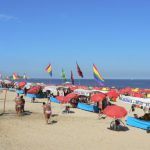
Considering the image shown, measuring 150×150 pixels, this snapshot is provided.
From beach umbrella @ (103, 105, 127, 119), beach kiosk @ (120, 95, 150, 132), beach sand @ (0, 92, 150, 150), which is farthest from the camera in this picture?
beach kiosk @ (120, 95, 150, 132)

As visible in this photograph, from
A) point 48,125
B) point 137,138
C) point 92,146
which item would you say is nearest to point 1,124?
point 48,125

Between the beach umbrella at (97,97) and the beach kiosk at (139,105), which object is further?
the beach umbrella at (97,97)

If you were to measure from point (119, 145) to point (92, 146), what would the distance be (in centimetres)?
134

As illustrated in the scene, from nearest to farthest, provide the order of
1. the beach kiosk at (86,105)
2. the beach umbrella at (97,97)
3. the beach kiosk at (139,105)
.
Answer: the beach kiosk at (139,105)
the beach umbrella at (97,97)
the beach kiosk at (86,105)

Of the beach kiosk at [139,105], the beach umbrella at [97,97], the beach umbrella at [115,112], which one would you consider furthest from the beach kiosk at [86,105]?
the beach umbrella at [115,112]

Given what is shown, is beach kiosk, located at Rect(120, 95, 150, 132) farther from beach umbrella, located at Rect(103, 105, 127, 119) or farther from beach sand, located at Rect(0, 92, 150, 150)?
beach umbrella, located at Rect(103, 105, 127, 119)

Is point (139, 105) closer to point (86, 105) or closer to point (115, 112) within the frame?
point (115, 112)

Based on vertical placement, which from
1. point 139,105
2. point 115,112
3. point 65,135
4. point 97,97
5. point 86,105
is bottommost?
point 65,135

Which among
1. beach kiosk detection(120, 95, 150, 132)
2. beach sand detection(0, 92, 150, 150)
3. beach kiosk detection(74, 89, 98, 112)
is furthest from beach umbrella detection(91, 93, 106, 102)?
beach kiosk detection(120, 95, 150, 132)

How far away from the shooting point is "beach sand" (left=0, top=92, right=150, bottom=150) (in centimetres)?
1543

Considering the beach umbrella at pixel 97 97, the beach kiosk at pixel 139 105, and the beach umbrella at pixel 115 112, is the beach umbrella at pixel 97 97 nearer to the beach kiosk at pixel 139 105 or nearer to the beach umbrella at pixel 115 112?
the beach kiosk at pixel 139 105

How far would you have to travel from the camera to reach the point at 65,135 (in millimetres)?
17469

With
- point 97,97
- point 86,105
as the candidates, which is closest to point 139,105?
point 97,97

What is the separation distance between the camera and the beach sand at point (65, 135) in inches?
607
